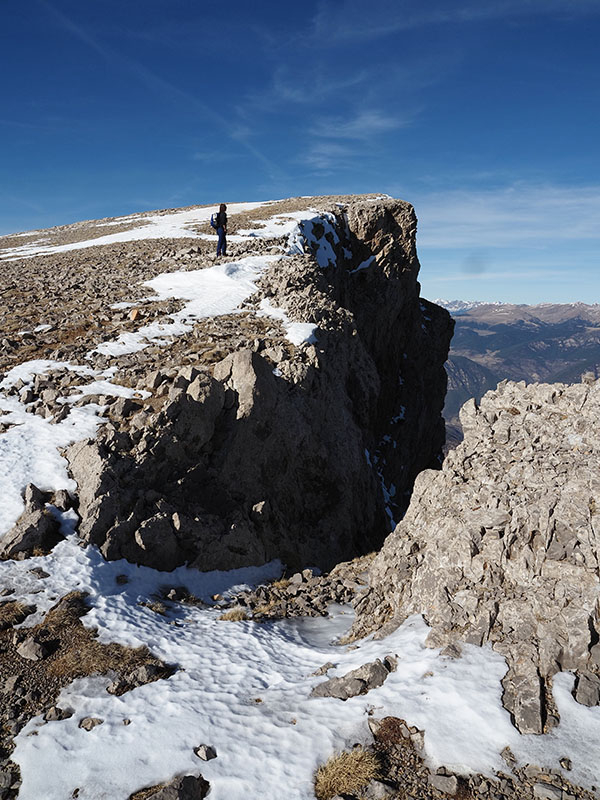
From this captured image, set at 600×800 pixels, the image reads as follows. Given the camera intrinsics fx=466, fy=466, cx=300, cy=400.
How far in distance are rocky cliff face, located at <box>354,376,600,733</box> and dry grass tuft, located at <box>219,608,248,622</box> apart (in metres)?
3.59

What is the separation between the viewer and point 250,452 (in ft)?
69.7

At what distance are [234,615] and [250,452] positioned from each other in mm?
7969

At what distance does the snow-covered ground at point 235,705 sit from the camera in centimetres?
829

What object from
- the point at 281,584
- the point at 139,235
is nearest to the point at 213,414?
the point at 281,584

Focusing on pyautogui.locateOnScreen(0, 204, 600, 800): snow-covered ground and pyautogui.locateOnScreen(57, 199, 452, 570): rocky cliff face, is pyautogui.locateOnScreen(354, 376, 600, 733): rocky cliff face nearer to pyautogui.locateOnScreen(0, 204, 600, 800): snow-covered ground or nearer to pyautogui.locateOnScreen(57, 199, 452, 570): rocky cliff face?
pyautogui.locateOnScreen(0, 204, 600, 800): snow-covered ground

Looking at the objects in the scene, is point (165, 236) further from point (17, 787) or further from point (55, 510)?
point (17, 787)

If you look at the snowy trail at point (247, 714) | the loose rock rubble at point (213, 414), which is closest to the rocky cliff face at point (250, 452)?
the loose rock rubble at point (213, 414)

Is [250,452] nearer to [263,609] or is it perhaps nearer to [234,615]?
[263,609]

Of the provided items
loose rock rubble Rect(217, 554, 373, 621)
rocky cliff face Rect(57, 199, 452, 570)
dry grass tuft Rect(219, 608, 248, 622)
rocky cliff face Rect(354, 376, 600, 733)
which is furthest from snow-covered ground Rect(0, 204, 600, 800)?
rocky cliff face Rect(57, 199, 452, 570)

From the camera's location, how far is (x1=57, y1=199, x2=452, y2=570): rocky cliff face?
1655 cm

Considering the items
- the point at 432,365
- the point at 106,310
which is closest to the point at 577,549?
the point at 106,310

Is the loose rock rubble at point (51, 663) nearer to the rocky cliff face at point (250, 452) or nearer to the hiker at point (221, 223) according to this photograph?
the rocky cliff face at point (250, 452)

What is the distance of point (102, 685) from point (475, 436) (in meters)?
13.4

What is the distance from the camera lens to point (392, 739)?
891 cm
